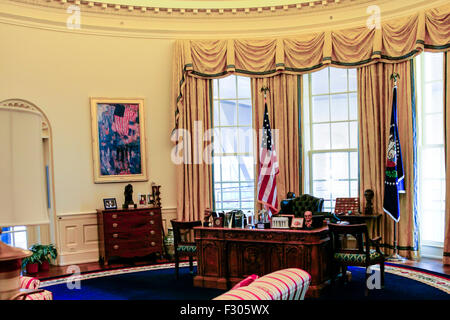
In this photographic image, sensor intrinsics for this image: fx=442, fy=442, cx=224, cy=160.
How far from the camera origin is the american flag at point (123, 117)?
7742 millimetres

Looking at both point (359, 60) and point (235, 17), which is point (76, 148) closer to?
point (235, 17)

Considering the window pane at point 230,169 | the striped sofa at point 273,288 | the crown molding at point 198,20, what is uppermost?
the crown molding at point 198,20

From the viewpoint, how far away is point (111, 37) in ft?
25.5

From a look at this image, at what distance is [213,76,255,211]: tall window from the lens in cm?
825

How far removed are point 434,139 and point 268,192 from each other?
9.16ft

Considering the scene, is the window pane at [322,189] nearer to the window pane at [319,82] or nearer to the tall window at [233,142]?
the tall window at [233,142]

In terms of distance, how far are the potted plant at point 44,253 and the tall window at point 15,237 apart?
0.59 metres

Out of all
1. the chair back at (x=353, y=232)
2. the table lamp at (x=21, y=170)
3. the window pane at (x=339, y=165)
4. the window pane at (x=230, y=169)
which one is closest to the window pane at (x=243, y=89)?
the window pane at (x=230, y=169)

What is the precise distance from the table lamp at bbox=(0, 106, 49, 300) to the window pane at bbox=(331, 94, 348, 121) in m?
6.84

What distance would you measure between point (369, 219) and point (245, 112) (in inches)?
116

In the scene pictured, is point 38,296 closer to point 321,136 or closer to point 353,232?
point 353,232

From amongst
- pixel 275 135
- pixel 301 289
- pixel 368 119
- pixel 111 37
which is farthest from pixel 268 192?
pixel 301 289

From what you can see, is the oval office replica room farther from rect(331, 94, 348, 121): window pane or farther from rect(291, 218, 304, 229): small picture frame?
rect(291, 218, 304, 229): small picture frame

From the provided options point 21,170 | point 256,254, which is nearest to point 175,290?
point 256,254
